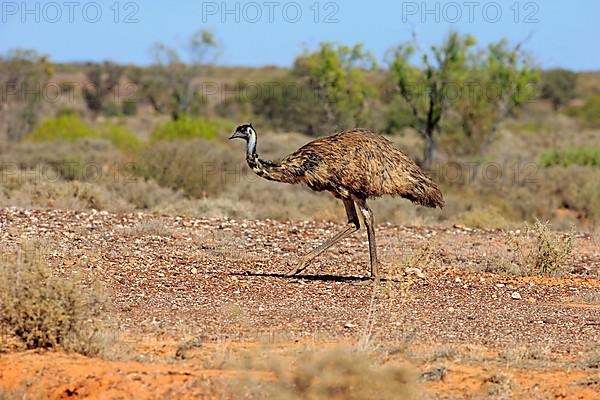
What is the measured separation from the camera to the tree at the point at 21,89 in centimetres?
4659

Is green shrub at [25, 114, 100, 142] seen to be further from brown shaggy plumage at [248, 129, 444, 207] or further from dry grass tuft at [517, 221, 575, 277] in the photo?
brown shaggy plumage at [248, 129, 444, 207]

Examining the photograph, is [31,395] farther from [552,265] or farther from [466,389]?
[552,265]

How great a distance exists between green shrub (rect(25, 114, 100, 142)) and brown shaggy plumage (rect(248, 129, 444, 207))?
27.2m

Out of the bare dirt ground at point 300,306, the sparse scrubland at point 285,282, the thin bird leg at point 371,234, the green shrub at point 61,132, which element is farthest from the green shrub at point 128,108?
the thin bird leg at point 371,234

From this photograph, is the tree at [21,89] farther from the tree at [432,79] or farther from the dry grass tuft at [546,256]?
the dry grass tuft at [546,256]

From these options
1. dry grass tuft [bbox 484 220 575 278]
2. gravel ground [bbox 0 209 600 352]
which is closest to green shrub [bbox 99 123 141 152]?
gravel ground [bbox 0 209 600 352]

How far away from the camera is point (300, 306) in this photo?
11.6m

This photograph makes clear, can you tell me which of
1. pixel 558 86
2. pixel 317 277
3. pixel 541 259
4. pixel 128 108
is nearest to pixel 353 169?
pixel 317 277

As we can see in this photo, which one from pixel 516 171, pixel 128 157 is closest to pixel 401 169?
pixel 128 157

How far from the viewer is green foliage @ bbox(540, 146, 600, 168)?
35438 mm

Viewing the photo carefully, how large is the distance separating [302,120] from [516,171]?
A: 1991 cm

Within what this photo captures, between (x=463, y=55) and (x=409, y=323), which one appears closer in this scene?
(x=409, y=323)

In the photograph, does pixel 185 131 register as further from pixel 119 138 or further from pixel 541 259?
pixel 541 259

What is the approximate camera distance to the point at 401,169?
13195mm
